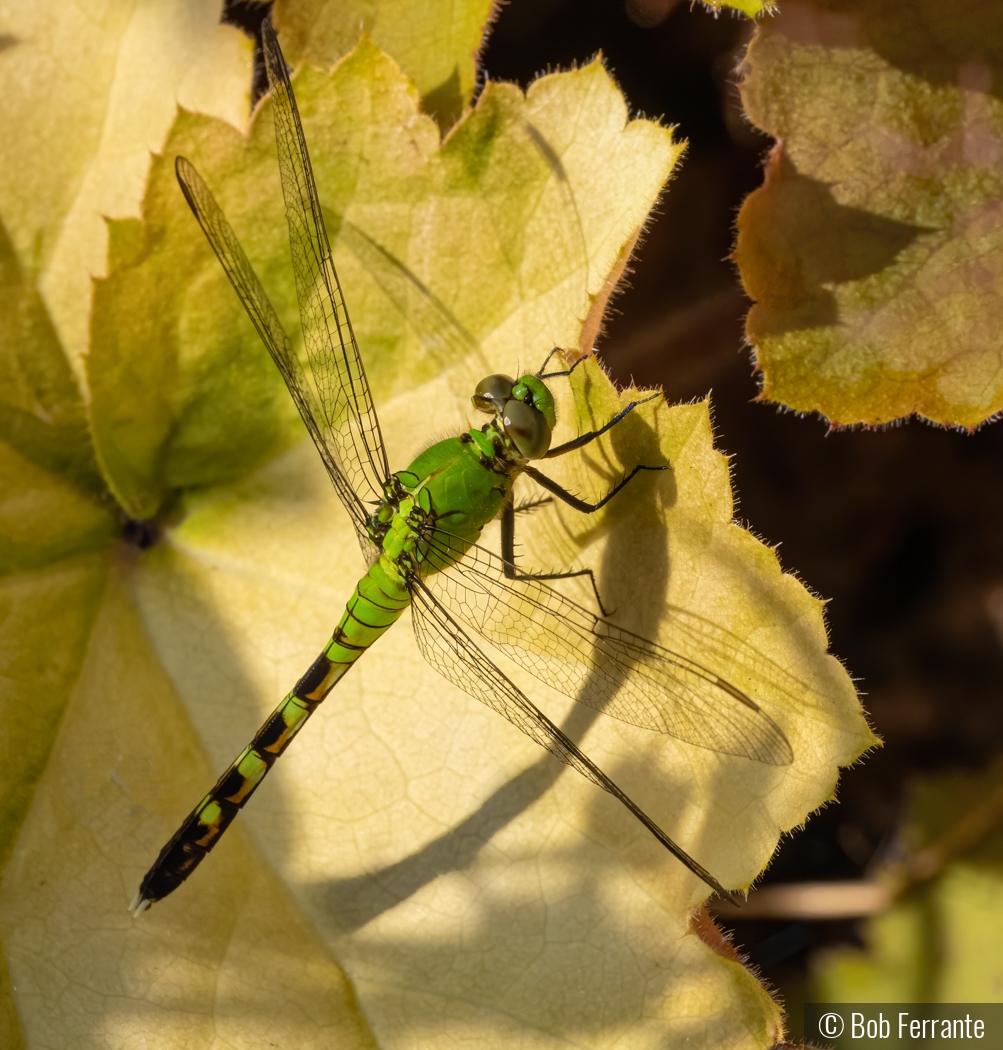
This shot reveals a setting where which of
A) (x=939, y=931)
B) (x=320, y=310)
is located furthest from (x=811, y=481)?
(x=320, y=310)

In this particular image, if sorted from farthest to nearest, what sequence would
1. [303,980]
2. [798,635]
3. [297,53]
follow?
[297,53] → [303,980] → [798,635]

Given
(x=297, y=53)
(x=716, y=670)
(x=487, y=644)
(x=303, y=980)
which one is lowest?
(x=303, y=980)

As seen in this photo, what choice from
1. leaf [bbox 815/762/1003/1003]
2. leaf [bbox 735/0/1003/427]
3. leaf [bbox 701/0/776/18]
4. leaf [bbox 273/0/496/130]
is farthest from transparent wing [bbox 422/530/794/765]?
leaf [bbox 815/762/1003/1003]

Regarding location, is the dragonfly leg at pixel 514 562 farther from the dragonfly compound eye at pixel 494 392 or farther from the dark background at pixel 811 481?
the dark background at pixel 811 481

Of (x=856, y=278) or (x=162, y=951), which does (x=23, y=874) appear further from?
(x=856, y=278)

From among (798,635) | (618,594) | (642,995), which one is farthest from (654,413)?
(642,995)

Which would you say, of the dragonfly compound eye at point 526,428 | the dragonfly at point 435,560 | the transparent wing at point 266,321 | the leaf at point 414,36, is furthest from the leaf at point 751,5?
the transparent wing at point 266,321
